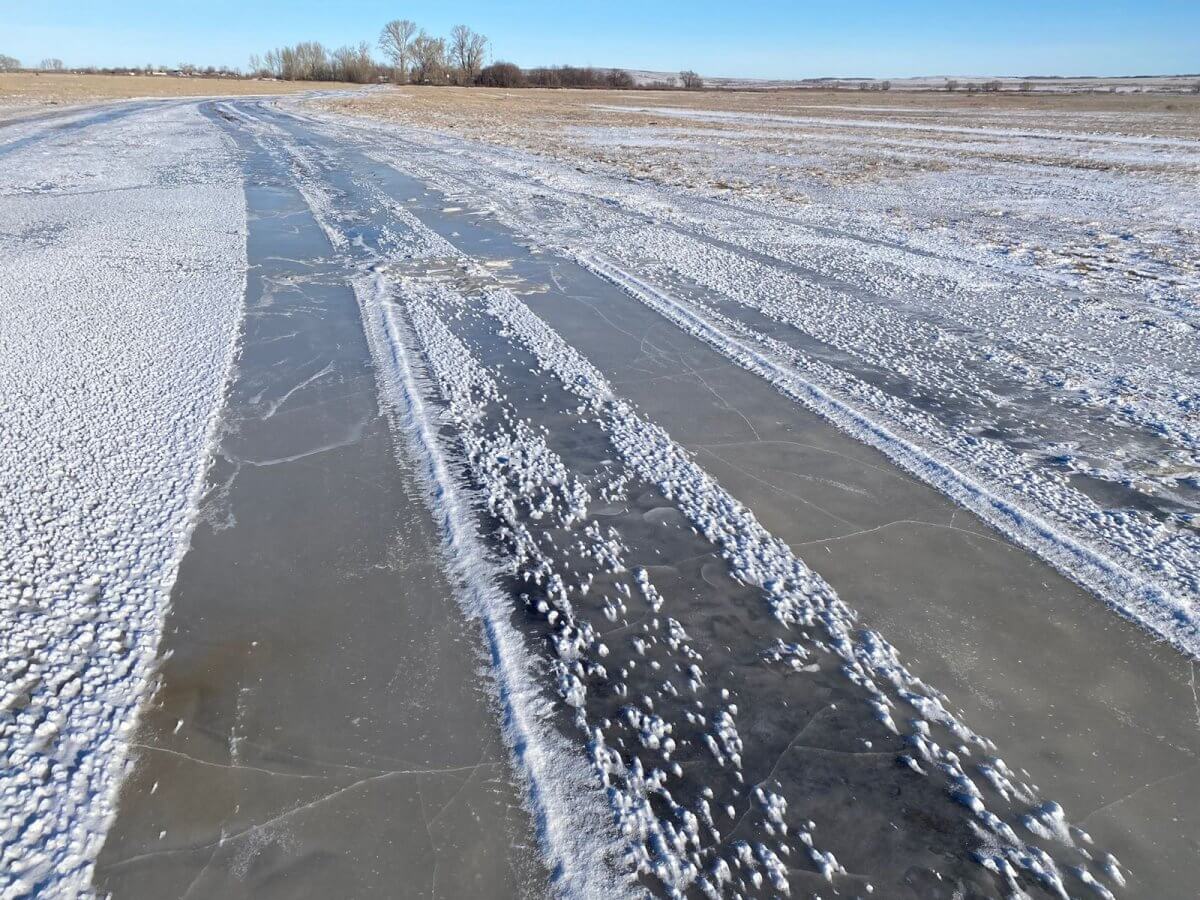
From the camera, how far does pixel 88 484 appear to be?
3.48m

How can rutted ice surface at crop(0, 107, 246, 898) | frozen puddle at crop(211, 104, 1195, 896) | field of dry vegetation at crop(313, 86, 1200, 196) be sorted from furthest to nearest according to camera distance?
1. field of dry vegetation at crop(313, 86, 1200, 196)
2. rutted ice surface at crop(0, 107, 246, 898)
3. frozen puddle at crop(211, 104, 1195, 896)

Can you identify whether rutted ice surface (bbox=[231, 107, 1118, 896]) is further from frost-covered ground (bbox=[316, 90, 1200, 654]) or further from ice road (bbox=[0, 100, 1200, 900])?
frost-covered ground (bbox=[316, 90, 1200, 654])

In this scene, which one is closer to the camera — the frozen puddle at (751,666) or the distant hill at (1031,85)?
the frozen puddle at (751,666)

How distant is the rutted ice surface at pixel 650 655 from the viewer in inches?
78.4

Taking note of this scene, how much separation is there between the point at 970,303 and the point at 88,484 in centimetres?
694

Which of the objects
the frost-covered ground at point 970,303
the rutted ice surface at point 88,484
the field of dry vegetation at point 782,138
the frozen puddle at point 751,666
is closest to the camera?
the frozen puddle at point 751,666

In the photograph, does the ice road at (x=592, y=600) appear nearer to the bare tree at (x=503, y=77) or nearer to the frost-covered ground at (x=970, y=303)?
the frost-covered ground at (x=970, y=303)

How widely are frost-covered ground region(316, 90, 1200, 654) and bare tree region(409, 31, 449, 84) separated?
309 ft

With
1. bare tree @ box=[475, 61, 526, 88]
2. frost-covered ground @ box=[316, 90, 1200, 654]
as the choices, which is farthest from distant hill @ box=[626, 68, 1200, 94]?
frost-covered ground @ box=[316, 90, 1200, 654]

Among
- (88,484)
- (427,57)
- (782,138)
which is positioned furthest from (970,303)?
(427,57)

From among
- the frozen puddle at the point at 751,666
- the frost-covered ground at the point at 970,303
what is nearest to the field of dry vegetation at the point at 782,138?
the frost-covered ground at the point at 970,303

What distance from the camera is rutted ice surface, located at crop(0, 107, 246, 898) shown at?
211 cm

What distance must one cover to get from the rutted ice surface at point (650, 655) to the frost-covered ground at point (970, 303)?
1199mm

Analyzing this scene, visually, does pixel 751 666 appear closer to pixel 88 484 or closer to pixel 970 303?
pixel 88 484
